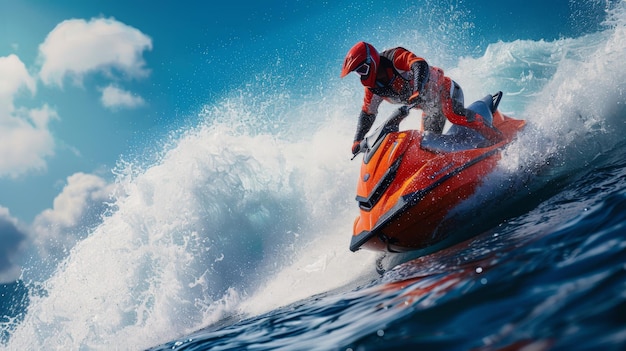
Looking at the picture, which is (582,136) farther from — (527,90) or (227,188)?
(527,90)

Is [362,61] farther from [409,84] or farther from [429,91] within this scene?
[429,91]

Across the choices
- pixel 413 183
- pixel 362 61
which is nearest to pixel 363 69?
pixel 362 61

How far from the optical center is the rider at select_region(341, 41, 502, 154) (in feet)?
16.8

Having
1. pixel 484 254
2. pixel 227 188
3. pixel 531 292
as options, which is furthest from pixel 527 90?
pixel 531 292

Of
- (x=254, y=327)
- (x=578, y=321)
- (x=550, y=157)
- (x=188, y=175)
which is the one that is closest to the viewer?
(x=578, y=321)

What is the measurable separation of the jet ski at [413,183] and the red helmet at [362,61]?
0.65 metres

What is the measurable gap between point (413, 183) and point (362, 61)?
1.61 m

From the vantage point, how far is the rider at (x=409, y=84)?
5.12 metres

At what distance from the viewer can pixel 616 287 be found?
4.98ft

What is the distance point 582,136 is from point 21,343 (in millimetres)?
9385

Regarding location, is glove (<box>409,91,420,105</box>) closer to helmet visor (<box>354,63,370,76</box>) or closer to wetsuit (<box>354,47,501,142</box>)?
wetsuit (<box>354,47,501,142</box>)

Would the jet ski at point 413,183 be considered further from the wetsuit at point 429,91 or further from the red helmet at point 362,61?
the red helmet at point 362,61

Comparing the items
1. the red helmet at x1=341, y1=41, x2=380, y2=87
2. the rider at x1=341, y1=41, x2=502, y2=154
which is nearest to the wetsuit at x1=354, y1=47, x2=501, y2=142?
the rider at x1=341, y1=41, x2=502, y2=154

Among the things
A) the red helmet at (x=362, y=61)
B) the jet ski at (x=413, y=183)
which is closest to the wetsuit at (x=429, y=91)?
the red helmet at (x=362, y=61)
